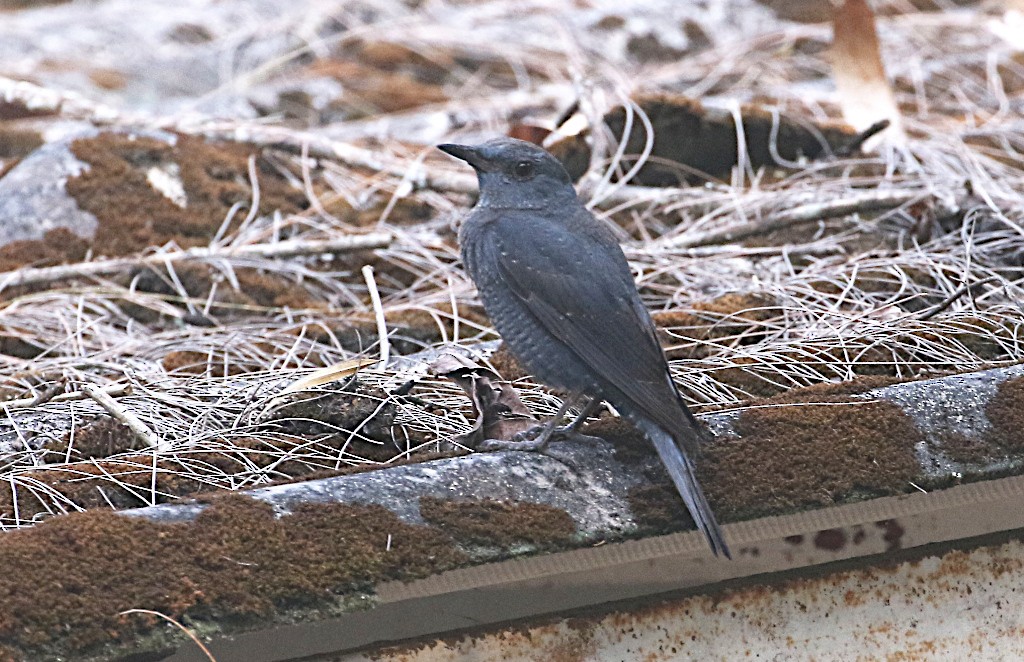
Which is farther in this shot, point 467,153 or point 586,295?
point 467,153

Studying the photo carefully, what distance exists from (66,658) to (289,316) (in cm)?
194

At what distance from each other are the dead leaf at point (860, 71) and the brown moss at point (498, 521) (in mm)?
3284

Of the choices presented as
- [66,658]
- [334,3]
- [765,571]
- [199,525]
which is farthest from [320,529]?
[334,3]

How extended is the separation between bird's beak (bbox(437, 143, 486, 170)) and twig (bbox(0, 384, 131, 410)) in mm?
997

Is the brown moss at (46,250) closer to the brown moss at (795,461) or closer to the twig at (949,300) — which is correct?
the brown moss at (795,461)

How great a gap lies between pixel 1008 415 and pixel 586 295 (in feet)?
3.21

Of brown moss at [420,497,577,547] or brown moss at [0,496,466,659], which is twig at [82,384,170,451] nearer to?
brown moss at [0,496,466,659]

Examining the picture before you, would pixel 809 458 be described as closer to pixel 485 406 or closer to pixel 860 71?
pixel 485 406

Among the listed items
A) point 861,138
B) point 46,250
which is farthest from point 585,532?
point 861,138

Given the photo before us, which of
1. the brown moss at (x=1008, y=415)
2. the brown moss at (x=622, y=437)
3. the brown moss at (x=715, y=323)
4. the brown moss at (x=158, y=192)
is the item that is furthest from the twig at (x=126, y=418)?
the brown moss at (x=1008, y=415)

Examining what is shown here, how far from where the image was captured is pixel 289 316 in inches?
147

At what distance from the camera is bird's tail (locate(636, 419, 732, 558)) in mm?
2178

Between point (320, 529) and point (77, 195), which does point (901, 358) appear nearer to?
point (320, 529)

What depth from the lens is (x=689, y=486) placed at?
2.24 m
